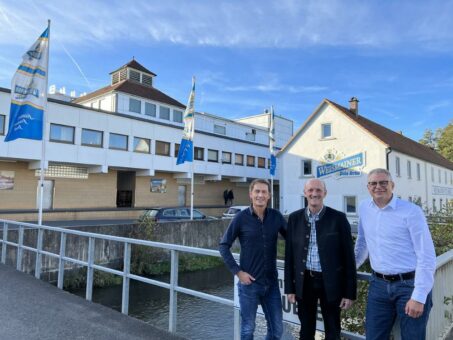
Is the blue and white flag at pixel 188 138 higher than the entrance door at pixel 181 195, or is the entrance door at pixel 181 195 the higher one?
the blue and white flag at pixel 188 138

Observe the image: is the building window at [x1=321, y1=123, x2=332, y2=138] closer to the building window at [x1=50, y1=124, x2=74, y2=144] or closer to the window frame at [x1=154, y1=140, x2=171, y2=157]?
the window frame at [x1=154, y1=140, x2=171, y2=157]

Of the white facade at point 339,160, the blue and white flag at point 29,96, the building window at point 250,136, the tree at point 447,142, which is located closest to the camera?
the blue and white flag at point 29,96

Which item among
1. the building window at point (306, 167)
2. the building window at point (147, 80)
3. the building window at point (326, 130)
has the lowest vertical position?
the building window at point (306, 167)

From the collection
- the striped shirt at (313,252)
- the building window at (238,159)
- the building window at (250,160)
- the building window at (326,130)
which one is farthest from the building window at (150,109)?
the striped shirt at (313,252)

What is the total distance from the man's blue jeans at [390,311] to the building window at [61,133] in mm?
23455

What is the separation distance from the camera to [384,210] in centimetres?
289

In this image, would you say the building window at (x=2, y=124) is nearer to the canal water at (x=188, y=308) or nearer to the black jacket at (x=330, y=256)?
the canal water at (x=188, y=308)

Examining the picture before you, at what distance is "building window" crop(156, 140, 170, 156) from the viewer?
29688 millimetres

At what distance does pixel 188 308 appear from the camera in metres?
10.8

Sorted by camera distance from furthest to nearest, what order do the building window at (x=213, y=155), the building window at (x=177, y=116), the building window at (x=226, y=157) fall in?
the building window at (x=226, y=157), the building window at (x=177, y=116), the building window at (x=213, y=155)

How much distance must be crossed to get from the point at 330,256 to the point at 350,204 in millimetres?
25277

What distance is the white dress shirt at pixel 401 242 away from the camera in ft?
8.58

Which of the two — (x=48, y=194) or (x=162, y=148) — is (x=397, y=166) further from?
(x=48, y=194)

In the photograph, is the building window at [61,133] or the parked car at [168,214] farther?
the building window at [61,133]
